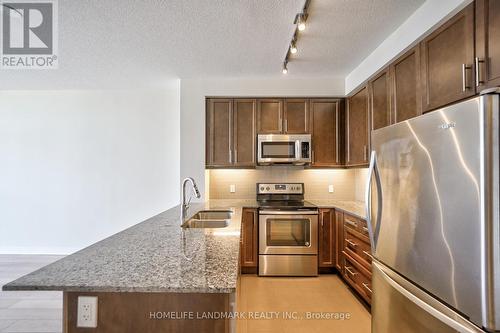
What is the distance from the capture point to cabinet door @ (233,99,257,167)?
12.3 feet

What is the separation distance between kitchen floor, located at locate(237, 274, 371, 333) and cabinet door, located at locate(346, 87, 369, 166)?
1491mm

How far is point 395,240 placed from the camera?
1.60m

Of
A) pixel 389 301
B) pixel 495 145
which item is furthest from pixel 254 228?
pixel 495 145

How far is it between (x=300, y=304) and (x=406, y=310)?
1446 millimetres

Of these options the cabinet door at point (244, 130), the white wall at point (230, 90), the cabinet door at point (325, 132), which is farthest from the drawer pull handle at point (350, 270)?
the white wall at point (230, 90)

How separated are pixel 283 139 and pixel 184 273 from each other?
2766 mm

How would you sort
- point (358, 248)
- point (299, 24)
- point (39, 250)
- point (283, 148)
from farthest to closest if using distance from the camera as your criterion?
point (39, 250)
point (283, 148)
point (358, 248)
point (299, 24)

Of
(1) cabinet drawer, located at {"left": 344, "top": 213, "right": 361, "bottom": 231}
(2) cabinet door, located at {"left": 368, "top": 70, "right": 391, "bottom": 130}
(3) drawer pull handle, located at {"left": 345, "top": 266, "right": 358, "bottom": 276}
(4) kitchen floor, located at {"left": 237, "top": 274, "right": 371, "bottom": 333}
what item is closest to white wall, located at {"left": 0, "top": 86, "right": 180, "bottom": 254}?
(4) kitchen floor, located at {"left": 237, "top": 274, "right": 371, "bottom": 333}

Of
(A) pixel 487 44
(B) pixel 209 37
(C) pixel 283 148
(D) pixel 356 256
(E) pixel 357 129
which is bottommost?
(D) pixel 356 256

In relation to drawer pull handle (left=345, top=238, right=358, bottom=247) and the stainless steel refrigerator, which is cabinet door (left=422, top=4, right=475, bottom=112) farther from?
drawer pull handle (left=345, top=238, right=358, bottom=247)

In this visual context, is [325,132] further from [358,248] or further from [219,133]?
[358,248]

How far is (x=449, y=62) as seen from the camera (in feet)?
5.87

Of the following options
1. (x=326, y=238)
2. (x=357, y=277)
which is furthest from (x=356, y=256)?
(x=326, y=238)

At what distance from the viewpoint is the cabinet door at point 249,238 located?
3.44 meters
